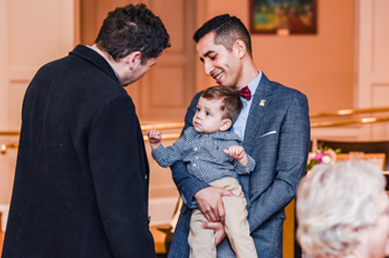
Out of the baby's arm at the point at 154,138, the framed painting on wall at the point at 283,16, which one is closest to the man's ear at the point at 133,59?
the baby's arm at the point at 154,138

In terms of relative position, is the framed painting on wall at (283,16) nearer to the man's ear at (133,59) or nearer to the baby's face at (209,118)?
Result: the baby's face at (209,118)

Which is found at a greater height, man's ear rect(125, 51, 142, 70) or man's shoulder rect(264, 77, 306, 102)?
man's ear rect(125, 51, 142, 70)

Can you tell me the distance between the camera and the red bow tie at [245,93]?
196 centimetres

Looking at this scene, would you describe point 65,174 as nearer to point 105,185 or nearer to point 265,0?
point 105,185

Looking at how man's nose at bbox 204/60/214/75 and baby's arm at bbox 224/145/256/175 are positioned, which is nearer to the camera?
baby's arm at bbox 224/145/256/175

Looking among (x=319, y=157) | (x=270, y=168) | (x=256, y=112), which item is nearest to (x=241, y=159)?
(x=270, y=168)

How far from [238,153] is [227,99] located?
0.35m

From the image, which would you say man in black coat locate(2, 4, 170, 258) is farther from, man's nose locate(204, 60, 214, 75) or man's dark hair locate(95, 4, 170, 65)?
man's nose locate(204, 60, 214, 75)

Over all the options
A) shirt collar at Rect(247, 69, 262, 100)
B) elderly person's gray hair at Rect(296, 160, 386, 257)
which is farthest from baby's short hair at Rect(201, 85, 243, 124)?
elderly person's gray hair at Rect(296, 160, 386, 257)

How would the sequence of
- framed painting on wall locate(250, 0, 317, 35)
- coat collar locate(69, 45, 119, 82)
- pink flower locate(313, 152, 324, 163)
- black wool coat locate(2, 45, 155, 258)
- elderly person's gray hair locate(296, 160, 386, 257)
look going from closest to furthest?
elderly person's gray hair locate(296, 160, 386, 257) → black wool coat locate(2, 45, 155, 258) → coat collar locate(69, 45, 119, 82) → pink flower locate(313, 152, 324, 163) → framed painting on wall locate(250, 0, 317, 35)

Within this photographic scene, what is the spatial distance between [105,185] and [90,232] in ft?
0.64

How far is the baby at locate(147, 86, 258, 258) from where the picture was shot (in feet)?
5.61

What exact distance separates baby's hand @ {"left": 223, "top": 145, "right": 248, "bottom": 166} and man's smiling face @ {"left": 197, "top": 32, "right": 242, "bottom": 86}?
45 centimetres

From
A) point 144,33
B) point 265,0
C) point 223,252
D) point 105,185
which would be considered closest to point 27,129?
point 105,185
